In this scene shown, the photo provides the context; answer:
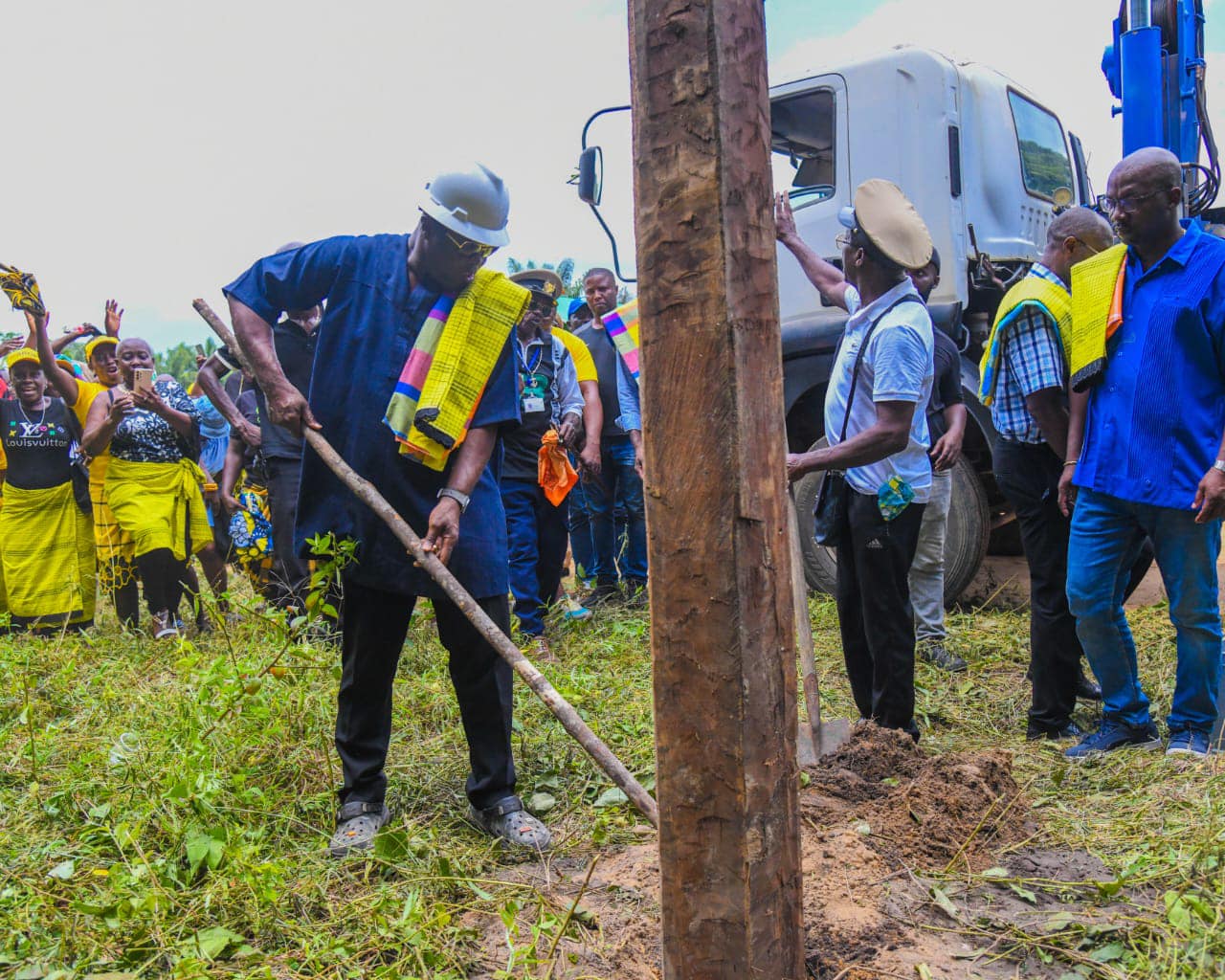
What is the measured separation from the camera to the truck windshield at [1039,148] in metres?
6.09

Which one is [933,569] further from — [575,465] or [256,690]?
[256,690]

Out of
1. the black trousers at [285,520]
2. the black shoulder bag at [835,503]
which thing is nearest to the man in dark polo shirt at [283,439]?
the black trousers at [285,520]

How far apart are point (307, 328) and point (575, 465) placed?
2.10 meters

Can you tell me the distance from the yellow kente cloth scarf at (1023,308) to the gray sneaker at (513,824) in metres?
2.40

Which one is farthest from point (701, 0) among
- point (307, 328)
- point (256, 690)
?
point (307, 328)

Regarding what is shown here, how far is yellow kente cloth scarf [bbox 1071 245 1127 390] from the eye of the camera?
357cm

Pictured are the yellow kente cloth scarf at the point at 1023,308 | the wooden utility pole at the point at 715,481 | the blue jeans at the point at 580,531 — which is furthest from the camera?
the blue jeans at the point at 580,531

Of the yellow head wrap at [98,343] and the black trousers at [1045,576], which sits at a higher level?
the yellow head wrap at [98,343]

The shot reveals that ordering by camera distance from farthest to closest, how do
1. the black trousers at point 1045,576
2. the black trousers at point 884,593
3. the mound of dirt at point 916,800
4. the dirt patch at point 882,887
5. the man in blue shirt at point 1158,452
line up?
1. the black trousers at point 1045,576
2. the black trousers at point 884,593
3. the man in blue shirt at point 1158,452
4. the mound of dirt at point 916,800
5. the dirt patch at point 882,887

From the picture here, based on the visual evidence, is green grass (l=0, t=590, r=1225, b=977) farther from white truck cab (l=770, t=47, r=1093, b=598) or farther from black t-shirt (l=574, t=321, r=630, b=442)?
black t-shirt (l=574, t=321, r=630, b=442)

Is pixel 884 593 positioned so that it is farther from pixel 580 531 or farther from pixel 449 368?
pixel 580 531

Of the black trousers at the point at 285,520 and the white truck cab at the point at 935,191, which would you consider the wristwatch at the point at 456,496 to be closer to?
the black trousers at the point at 285,520

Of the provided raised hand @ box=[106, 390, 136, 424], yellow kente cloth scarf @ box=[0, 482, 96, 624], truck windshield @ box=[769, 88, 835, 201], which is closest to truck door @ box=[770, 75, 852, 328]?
truck windshield @ box=[769, 88, 835, 201]

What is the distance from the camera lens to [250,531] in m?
5.77
